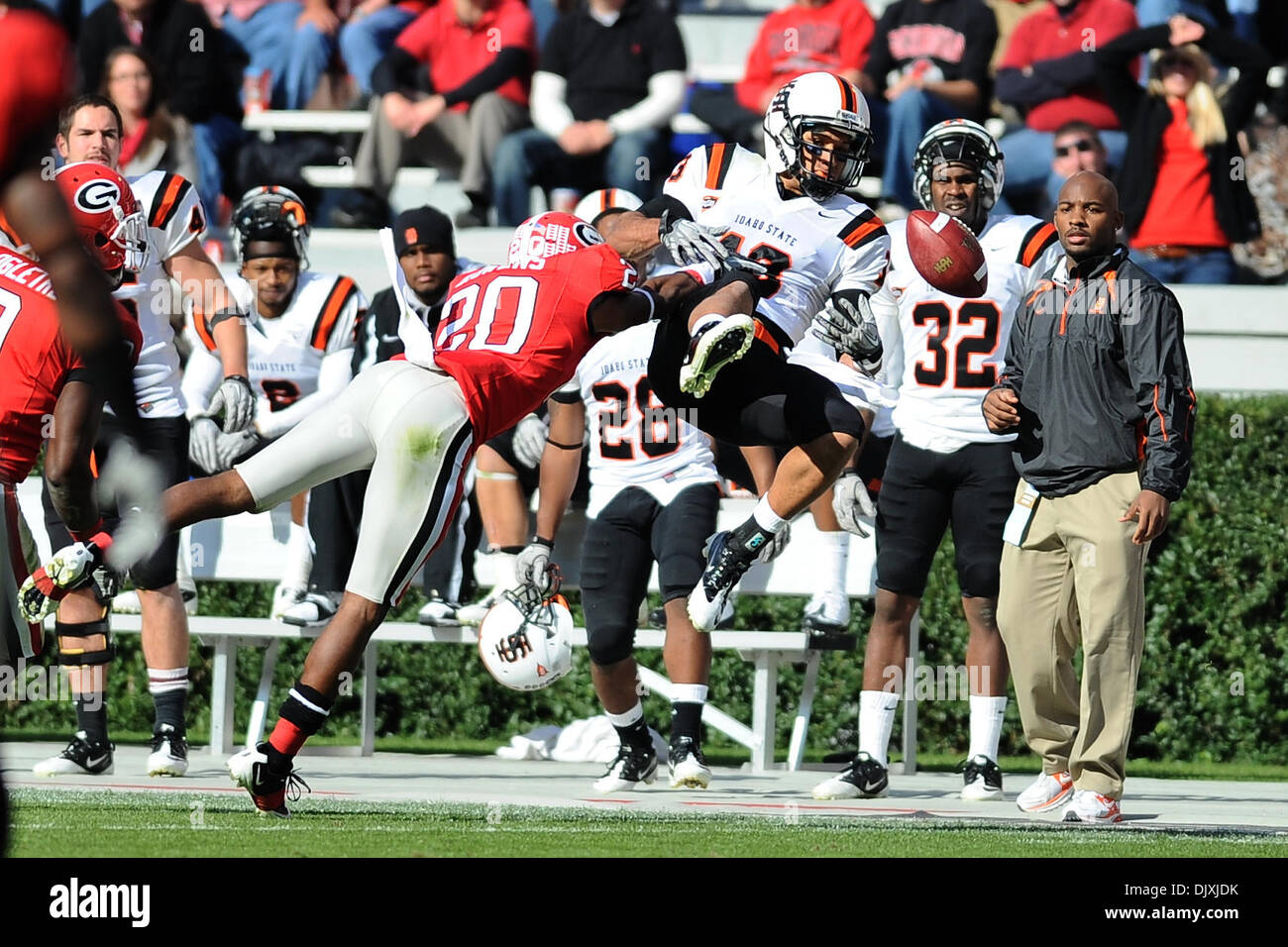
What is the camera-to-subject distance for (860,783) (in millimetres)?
7570

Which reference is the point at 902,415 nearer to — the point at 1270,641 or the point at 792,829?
the point at 792,829

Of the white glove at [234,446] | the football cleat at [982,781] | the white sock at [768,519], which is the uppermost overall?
the white glove at [234,446]

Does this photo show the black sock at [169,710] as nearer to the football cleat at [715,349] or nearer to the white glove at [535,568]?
the white glove at [535,568]

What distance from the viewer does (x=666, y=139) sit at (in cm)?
1173

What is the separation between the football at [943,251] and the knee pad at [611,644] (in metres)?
1.87

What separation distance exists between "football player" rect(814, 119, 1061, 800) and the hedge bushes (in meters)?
1.89

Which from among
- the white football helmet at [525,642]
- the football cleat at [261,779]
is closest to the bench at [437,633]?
the white football helmet at [525,642]

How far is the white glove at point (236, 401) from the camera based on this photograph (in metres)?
8.26

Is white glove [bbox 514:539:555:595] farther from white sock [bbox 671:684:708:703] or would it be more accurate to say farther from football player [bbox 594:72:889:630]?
football player [bbox 594:72:889:630]

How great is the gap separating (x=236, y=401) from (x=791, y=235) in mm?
2626

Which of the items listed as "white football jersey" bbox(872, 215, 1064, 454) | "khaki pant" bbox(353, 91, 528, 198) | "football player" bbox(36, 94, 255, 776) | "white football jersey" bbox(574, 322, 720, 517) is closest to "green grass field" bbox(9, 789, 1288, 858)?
"football player" bbox(36, 94, 255, 776)

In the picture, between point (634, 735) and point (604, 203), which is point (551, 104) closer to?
point (604, 203)

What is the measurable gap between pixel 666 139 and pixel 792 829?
20.5 ft

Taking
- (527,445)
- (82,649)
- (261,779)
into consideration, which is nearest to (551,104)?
(527,445)
